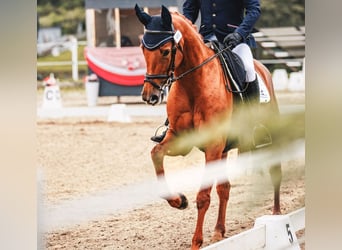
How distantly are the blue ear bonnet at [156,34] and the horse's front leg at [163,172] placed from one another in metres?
0.46

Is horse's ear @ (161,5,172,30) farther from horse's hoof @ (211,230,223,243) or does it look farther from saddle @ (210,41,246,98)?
horse's hoof @ (211,230,223,243)

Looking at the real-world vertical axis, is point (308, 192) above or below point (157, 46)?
below

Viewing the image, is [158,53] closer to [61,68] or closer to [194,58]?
[194,58]

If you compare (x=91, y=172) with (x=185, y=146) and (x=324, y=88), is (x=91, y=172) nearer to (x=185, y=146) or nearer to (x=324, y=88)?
(x=185, y=146)

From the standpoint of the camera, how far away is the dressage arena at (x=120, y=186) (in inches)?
138

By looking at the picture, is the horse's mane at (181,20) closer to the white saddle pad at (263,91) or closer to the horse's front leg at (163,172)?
the white saddle pad at (263,91)

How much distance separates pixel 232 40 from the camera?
3.37 metres

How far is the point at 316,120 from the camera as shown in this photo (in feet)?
11.5

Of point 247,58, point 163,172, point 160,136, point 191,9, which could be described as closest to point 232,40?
point 247,58

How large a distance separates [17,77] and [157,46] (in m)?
0.78

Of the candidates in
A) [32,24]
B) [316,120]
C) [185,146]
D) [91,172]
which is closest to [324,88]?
[316,120]

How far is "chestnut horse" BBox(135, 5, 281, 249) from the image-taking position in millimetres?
3270

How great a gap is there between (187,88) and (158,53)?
0.68ft

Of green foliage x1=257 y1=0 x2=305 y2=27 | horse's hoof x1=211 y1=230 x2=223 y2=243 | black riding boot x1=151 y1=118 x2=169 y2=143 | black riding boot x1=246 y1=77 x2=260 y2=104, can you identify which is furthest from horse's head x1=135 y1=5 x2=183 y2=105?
horse's hoof x1=211 y1=230 x2=223 y2=243
